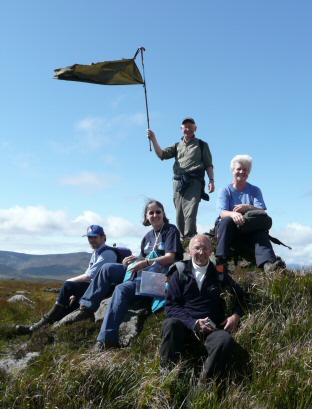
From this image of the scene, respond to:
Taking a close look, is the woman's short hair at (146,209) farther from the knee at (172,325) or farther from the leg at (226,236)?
the knee at (172,325)

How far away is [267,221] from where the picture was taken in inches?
360

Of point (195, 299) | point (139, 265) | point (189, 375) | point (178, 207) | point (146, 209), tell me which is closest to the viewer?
point (189, 375)

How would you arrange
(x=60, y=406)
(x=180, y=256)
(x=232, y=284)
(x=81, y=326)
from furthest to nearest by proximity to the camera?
(x=81, y=326)
(x=180, y=256)
(x=232, y=284)
(x=60, y=406)

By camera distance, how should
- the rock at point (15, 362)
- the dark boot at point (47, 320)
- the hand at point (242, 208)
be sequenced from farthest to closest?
1. the dark boot at point (47, 320)
2. the hand at point (242, 208)
3. the rock at point (15, 362)

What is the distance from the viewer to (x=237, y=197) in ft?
32.0

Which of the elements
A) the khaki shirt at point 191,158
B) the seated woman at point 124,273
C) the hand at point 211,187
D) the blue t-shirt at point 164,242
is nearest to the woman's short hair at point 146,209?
the seated woman at point 124,273

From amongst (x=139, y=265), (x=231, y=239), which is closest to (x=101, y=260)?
(x=139, y=265)

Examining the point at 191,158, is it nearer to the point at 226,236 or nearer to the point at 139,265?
the point at 226,236

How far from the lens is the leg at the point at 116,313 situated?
7633 mm

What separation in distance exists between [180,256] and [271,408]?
3.16 metres

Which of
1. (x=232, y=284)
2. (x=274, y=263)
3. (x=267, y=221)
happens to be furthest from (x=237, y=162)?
(x=232, y=284)

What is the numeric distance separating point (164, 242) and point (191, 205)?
3.45 meters

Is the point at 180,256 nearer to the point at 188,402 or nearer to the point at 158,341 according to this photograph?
the point at 158,341

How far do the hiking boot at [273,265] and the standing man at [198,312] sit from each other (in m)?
1.39
